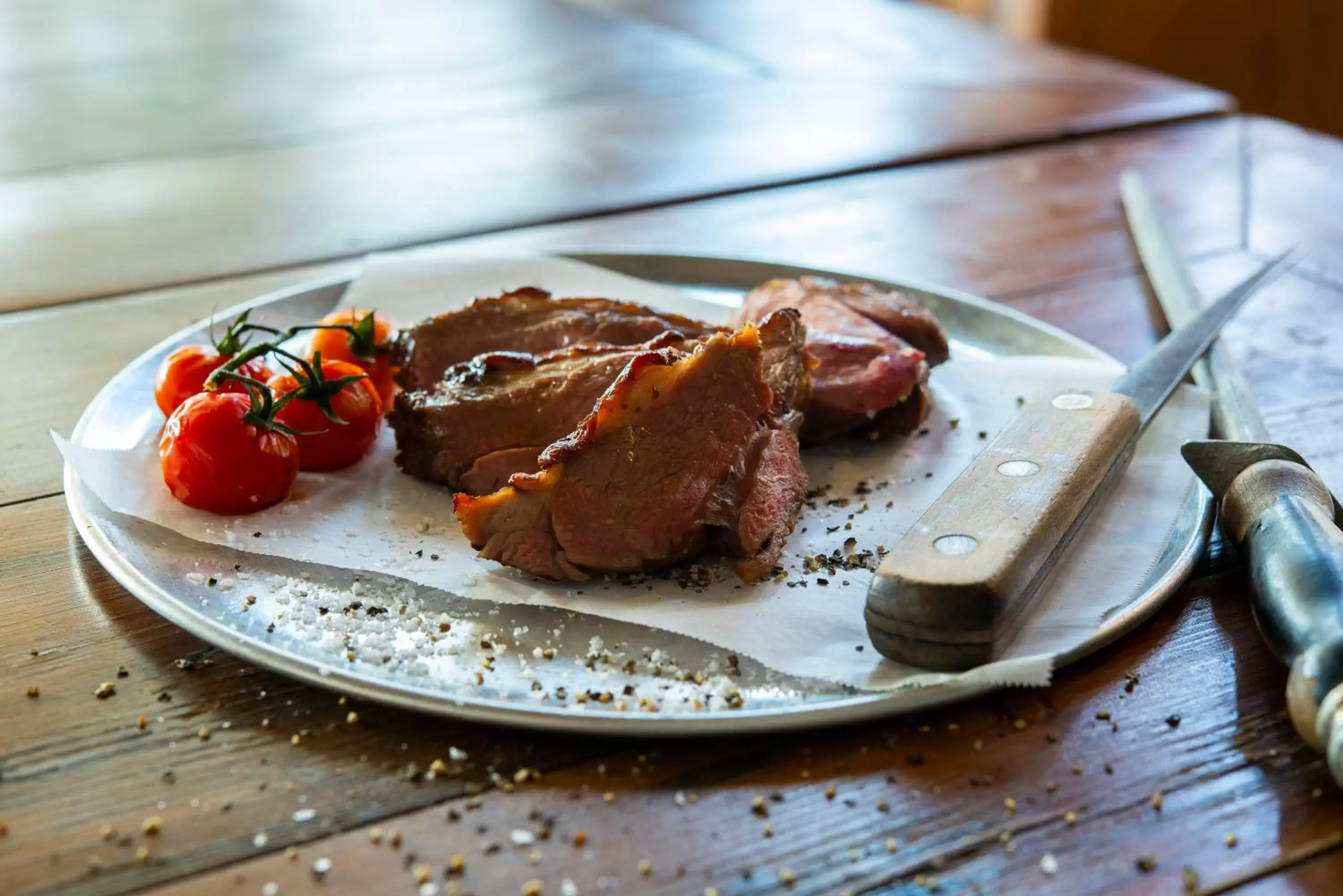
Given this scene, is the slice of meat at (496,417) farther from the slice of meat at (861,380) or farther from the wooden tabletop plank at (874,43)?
the wooden tabletop plank at (874,43)

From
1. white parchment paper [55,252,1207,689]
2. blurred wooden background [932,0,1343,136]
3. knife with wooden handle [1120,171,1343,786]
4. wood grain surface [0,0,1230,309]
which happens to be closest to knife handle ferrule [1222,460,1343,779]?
knife with wooden handle [1120,171,1343,786]

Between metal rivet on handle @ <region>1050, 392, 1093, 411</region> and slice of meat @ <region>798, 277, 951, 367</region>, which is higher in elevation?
metal rivet on handle @ <region>1050, 392, 1093, 411</region>

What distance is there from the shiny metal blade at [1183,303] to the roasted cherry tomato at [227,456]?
1.23 metres

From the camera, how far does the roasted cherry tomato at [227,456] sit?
167 centimetres

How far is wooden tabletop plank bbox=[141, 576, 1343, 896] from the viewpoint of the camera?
110 centimetres

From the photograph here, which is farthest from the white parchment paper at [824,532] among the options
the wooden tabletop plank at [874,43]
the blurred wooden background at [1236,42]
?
the blurred wooden background at [1236,42]

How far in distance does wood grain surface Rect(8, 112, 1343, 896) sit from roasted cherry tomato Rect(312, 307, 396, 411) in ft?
1.77

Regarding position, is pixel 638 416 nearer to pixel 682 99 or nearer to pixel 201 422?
pixel 201 422

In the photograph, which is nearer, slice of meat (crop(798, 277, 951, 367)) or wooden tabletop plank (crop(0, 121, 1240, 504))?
slice of meat (crop(798, 277, 951, 367))

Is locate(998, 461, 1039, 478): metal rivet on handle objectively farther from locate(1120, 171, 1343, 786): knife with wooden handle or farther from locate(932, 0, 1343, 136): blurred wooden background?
locate(932, 0, 1343, 136): blurred wooden background

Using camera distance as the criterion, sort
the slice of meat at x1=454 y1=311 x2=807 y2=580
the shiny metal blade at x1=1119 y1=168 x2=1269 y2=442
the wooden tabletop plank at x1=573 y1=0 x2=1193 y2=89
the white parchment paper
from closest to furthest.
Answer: the white parchment paper < the slice of meat at x1=454 y1=311 x2=807 y2=580 < the shiny metal blade at x1=1119 y1=168 x2=1269 y2=442 < the wooden tabletop plank at x1=573 y1=0 x2=1193 y2=89

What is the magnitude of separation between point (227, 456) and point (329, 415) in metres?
0.15

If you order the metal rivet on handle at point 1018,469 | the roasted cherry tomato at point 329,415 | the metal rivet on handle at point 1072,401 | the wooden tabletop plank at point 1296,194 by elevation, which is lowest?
the roasted cherry tomato at point 329,415

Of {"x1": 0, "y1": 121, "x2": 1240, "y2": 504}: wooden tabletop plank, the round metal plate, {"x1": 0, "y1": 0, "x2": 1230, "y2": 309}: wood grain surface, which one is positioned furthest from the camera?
{"x1": 0, "y1": 0, "x2": 1230, "y2": 309}: wood grain surface
